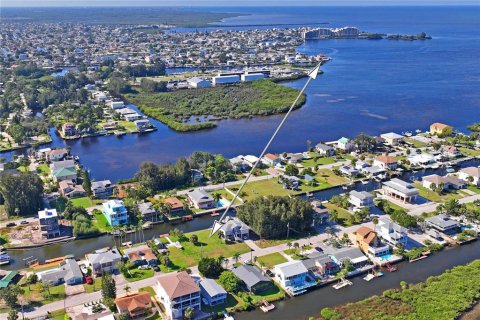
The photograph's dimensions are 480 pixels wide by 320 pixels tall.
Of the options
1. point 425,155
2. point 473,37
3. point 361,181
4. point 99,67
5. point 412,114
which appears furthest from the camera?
point 473,37

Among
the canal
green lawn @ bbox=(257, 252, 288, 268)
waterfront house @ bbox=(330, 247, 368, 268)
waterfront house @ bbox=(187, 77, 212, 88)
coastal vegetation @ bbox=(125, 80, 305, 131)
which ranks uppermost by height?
waterfront house @ bbox=(187, 77, 212, 88)

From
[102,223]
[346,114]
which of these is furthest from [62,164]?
[346,114]

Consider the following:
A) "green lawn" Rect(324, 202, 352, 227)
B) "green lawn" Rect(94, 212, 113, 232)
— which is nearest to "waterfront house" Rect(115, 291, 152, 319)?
"green lawn" Rect(94, 212, 113, 232)

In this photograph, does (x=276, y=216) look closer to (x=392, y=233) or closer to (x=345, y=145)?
(x=392, y=233)

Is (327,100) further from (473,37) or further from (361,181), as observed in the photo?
(473,37)

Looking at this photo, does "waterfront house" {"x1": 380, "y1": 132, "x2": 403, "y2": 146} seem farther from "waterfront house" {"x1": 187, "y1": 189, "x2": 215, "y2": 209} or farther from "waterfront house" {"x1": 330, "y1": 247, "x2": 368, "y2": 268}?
"waterfront house" {"x1": 330, "y1": 247, "x2": 368, "y2": 268}

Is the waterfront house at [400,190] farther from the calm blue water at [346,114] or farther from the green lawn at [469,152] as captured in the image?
the calm blue water at [346,114]

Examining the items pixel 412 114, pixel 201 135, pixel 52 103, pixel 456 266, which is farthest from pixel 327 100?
pixel 456 266
